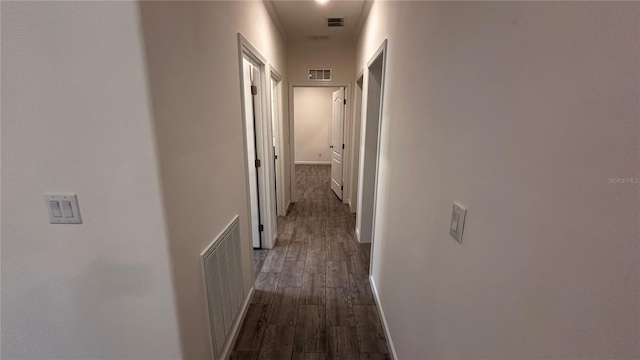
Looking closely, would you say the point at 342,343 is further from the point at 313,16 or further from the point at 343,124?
the point at 313,16

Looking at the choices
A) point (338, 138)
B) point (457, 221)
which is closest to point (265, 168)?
point (338, 138)

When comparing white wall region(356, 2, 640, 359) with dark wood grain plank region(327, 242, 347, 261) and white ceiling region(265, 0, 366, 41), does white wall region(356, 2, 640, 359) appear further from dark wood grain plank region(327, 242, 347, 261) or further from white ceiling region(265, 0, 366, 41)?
white ceiling region(265, 0, 366, 41)

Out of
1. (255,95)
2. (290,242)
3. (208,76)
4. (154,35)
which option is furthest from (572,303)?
(290,242)

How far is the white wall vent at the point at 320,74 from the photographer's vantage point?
155 inches

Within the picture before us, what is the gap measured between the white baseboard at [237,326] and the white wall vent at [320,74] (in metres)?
3.15

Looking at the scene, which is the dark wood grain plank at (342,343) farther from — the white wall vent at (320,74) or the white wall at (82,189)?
the white wall vent at (320,74)

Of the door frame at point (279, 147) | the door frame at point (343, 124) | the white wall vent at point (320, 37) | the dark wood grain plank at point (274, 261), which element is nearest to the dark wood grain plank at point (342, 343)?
the dark wood grain plank at point (274, 261)

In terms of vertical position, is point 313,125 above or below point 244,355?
above

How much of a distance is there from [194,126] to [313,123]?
6.85 metres

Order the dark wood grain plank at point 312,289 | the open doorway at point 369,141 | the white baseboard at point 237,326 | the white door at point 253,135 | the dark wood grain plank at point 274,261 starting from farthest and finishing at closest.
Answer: the open doorway at point 369,141, the dark wood grain plank at point 274,261, the white door at point 253,135, the dark wood grain plank at point 312,289, the white baseboard at point 237,326

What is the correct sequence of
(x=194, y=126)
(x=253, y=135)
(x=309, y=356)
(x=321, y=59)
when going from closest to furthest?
(x=194, y=126) → (x=309, y=356) → (x=253, y=135) → (x=321, y=59)

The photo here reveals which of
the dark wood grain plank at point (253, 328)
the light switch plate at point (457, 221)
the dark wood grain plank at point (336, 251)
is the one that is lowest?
the dark wood grain plank at point (253, 328)

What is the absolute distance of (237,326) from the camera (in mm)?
1777

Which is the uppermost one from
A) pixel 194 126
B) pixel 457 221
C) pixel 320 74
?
pixel 320 74
